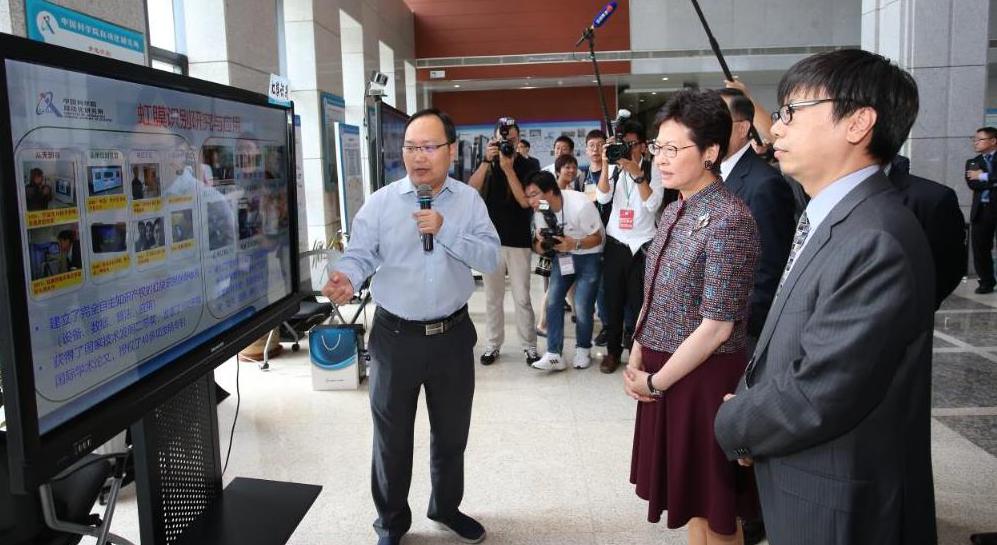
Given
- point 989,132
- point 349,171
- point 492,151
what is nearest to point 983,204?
point 989,132

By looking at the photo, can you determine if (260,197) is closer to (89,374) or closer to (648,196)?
(89,374)

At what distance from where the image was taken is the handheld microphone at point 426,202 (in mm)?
2279

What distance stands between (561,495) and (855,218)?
203cm

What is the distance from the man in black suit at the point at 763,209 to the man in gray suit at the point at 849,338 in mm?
990

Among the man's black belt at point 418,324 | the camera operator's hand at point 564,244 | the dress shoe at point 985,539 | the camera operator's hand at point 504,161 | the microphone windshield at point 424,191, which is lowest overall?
the dress shoe at point 985,539

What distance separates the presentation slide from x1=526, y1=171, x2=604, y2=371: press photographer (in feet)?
9.62

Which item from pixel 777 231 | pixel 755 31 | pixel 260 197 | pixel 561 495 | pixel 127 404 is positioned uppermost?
pixel 755 31

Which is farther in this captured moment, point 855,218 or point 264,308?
point 264,308

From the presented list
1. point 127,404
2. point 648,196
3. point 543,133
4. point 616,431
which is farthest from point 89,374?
point 543,133

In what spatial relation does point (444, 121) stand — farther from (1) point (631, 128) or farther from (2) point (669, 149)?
(1) point (631, 128)

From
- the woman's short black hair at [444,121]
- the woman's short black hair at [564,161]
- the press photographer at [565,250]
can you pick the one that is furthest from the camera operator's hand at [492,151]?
the woman's short black hair at [444,121]

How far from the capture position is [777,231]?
231 centimetres

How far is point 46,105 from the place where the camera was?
1113mm

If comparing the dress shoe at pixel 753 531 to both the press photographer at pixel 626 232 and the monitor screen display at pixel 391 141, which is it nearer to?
the press photographer at pixel 626 232
